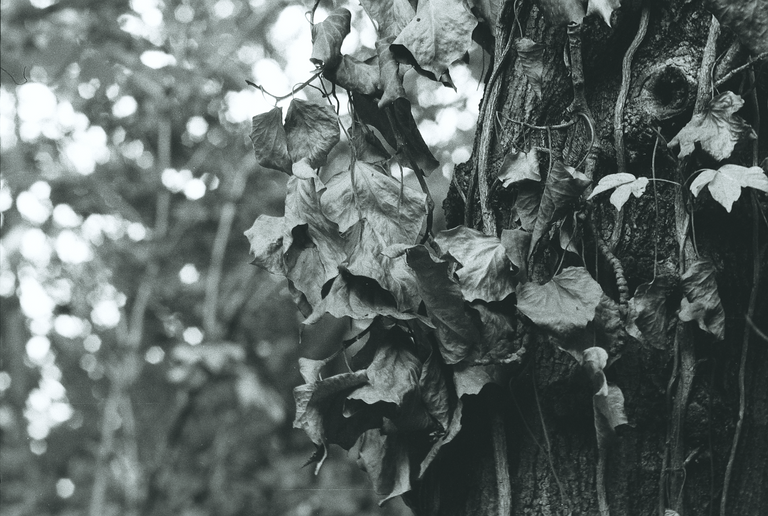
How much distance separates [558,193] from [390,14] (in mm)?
303

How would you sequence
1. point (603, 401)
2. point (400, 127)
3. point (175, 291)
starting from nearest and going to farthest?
1. point (603, 401)
2. point (400, 127)
3. point (175, 291)

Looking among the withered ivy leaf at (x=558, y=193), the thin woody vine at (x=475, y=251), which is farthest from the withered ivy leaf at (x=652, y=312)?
the withered ivy leaf at (x=558, y=193)

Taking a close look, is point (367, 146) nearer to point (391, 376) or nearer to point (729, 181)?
point (391, 376)

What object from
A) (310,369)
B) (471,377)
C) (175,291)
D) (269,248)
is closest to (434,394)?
(471,377)

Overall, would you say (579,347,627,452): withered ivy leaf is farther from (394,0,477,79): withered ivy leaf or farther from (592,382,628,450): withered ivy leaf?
(394,0,477,79): withered ivy leaf

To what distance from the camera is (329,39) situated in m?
0.84

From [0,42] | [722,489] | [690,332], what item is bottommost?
[722,489]

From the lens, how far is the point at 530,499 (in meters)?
0.76

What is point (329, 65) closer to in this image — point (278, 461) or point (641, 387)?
point (641, 387)

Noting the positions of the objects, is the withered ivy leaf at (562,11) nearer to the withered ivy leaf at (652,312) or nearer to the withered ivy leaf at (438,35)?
the withered ivy leaf at (438,35)

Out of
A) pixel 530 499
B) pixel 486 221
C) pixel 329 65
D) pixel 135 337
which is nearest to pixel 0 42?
pixel 135 337

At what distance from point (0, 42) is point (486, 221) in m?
2.05

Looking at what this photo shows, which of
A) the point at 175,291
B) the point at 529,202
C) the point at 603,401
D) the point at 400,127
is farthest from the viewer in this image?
the point at 175,291

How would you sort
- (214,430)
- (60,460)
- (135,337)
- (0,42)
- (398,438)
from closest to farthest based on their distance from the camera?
(398,438), (0,42), (135,337), (214,430), (60,460)
